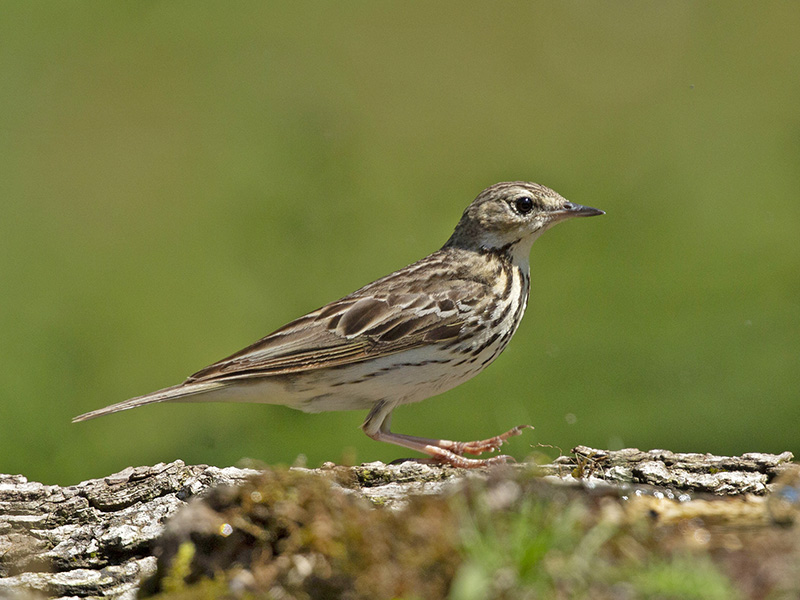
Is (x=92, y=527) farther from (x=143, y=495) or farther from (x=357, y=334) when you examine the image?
(x=357, y=334)

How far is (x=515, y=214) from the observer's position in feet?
24.1

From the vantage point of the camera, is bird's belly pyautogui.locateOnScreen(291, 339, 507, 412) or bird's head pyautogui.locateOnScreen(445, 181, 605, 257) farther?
bird's head pyautogui.locateOnScreen(445, 181, 605, 257)

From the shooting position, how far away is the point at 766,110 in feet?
41.5

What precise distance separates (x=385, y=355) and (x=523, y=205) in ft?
5.28

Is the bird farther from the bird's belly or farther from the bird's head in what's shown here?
Answer: the bird's head

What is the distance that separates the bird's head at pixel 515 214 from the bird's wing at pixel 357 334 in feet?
1.80

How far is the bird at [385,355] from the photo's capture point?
6.63 m

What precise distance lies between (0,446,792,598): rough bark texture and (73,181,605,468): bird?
148cm

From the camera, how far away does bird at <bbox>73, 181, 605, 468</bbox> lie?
21.8ft

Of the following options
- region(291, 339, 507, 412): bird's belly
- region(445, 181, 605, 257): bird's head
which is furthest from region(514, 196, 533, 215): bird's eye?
region(291, 339, 507, 412): bird's belly

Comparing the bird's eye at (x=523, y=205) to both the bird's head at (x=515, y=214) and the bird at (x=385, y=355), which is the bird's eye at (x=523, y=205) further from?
the bird at (x=385, y=355)

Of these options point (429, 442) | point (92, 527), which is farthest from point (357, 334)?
point (92, 527)

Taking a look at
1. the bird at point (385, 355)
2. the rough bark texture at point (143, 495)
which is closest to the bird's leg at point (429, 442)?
the bird at point (385, 355)

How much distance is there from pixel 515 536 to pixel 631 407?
5930 mm
